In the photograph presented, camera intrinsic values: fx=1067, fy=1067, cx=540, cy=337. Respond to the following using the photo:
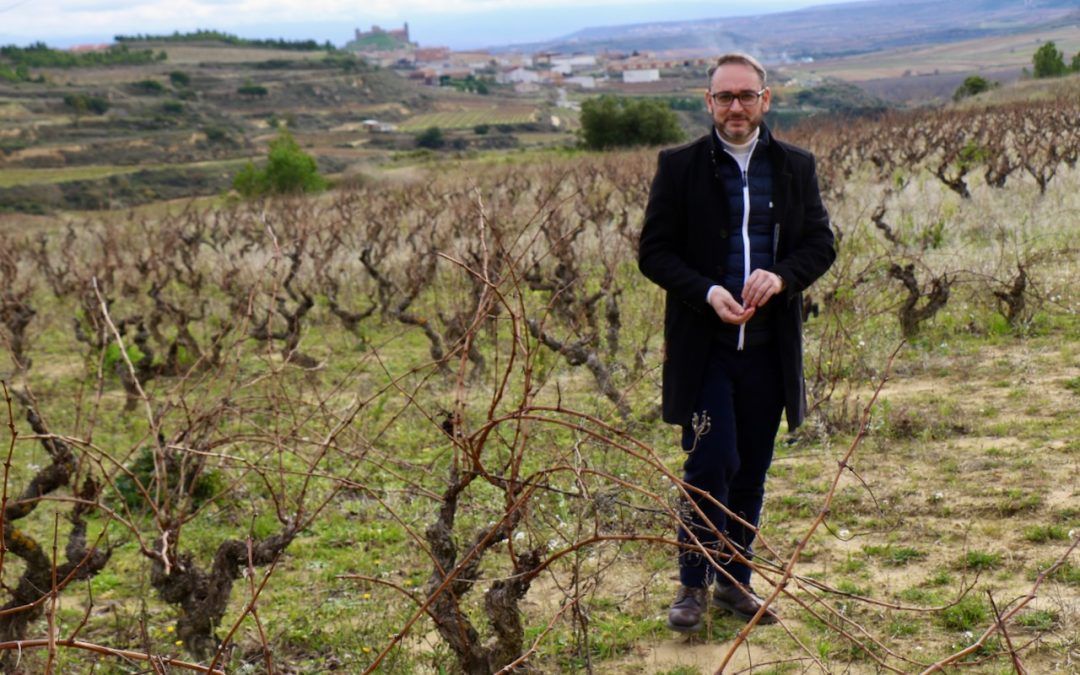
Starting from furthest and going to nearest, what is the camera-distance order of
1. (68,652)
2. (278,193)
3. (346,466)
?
(278,193), (346,466), (68,652)

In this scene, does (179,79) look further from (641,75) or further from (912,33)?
(912,33)

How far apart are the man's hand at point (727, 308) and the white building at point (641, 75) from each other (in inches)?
3486

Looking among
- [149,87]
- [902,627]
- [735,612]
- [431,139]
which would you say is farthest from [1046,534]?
[149,87]

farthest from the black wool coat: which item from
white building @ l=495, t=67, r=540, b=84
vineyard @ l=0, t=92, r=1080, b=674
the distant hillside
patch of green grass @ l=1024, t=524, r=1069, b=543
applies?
the distant hillside

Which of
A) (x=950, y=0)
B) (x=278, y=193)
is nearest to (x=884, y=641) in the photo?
(x=278, y=193)

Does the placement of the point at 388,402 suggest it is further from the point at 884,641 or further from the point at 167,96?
the point at 167,96

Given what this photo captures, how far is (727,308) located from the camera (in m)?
2.95

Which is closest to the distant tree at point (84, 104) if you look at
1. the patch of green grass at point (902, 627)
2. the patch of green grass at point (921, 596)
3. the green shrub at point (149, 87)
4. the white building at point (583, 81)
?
the green shrub at point (149, 87)

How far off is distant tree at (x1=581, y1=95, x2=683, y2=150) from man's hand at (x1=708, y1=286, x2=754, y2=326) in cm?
3388

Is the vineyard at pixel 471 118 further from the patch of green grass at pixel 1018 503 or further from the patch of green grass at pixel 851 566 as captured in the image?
the patch of green grass at pixel 851 566

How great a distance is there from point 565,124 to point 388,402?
64.8m

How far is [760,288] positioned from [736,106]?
53 cm

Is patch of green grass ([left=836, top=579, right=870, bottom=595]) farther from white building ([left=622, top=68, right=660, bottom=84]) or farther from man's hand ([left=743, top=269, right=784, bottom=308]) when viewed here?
white building ([left=622, top=68, right=660, bottom=84])

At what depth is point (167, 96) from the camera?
248 ft
